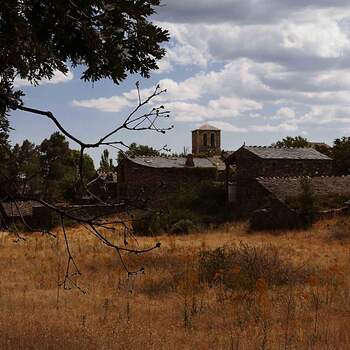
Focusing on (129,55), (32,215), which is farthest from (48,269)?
(32,215)

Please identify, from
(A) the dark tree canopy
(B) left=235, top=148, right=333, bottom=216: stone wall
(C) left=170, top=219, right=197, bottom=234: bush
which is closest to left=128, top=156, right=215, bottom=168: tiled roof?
(B) left=235, top=148, right=333, bottom=216: stone wall

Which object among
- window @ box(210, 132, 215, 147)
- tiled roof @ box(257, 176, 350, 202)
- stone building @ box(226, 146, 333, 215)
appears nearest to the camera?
tiled roof @ box(257, 176, 350, 202)

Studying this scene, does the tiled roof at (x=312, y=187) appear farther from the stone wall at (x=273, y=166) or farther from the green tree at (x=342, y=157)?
the green tree at (x=342, y=157)

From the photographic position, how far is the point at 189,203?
125 feet

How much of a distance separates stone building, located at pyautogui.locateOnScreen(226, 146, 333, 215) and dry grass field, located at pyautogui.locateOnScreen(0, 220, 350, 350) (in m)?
19.6

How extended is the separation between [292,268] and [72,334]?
7.63 metres

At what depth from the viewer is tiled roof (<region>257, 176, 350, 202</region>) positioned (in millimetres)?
30141

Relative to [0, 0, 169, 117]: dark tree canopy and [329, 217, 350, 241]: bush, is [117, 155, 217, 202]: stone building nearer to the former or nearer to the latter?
[329, 217, 350, 241]: bush

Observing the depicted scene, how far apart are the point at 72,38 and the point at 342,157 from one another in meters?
45.8

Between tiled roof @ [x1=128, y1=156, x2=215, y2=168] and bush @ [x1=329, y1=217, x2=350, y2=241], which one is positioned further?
tiled roof @ [x1=128, y1=156, x2=215, y2=168]

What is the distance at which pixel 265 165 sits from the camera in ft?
124

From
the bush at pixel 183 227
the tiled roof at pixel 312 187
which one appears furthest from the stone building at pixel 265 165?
the bush at pixel 183 227

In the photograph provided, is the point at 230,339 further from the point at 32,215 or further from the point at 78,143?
the point at 32,215

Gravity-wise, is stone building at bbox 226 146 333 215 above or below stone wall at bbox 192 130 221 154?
below
